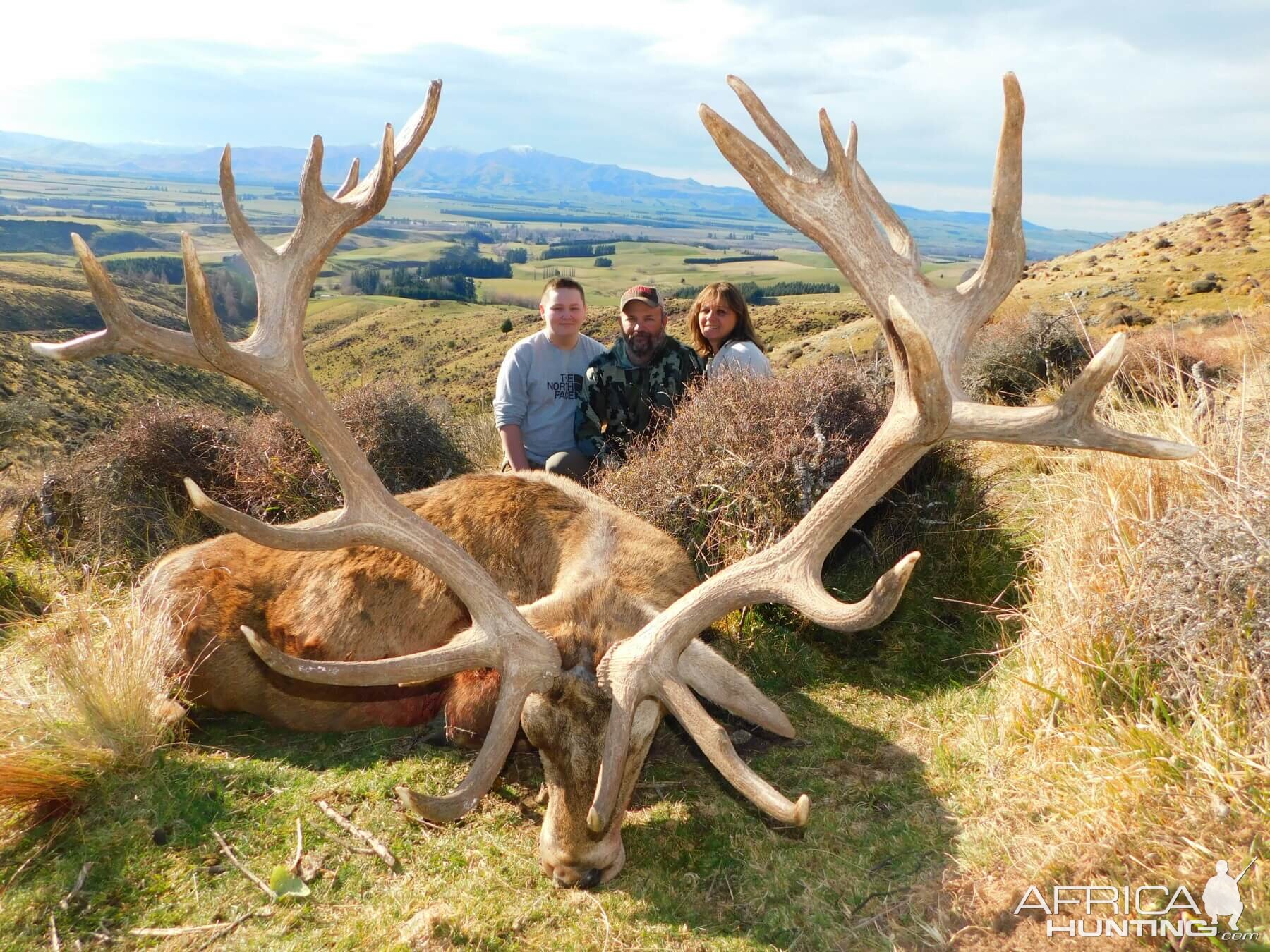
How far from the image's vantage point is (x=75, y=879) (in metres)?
3.29

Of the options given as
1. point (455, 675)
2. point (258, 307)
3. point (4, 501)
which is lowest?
point (4, 501)

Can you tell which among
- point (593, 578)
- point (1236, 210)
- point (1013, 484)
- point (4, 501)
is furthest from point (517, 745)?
point (1236, 210)

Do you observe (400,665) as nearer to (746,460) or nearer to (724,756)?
(724,756)

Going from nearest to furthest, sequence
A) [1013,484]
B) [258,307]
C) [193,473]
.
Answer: [258,307], [1013,484], [193,473]

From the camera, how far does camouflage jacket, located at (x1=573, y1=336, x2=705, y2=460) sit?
23.2 ft

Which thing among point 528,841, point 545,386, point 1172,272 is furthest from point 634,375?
point 1172,272

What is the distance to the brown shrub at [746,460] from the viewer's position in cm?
525

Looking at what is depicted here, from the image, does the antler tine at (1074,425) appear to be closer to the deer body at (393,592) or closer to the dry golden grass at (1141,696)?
the dry golden grass at (1141,696)

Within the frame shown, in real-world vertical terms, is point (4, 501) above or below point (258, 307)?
below

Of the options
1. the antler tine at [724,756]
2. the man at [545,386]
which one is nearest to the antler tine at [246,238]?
the antler tine at [724,756]

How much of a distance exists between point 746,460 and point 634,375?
2.06m

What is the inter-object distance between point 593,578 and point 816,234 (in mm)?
1955

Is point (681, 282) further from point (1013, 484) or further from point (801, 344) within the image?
point (1013, 484)

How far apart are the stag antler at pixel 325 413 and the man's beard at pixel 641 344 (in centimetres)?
330
